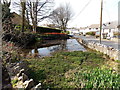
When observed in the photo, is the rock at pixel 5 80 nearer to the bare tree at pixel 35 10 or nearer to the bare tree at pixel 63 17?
the bare tree at pixel 35 10

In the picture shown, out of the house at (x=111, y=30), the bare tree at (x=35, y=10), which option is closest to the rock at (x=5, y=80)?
the bare tree at (x=35, y=10)

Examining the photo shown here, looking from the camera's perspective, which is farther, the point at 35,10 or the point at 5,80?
the point at 35,10

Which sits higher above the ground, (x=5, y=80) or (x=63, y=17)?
(x=63, y=17)

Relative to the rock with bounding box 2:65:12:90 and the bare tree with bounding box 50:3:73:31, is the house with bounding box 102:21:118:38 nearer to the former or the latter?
the bare tree with bounding box 50:3:73:31

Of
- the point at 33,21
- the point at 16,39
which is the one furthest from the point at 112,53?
the point at 33,21

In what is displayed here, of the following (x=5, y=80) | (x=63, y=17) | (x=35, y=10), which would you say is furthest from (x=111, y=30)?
(x=5, y=80)

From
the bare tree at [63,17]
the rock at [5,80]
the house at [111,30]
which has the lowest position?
the rock at [5,80]

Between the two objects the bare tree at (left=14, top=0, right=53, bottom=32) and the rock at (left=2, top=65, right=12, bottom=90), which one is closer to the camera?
the rock at (left=2, top=65, right=12, bottom=90)

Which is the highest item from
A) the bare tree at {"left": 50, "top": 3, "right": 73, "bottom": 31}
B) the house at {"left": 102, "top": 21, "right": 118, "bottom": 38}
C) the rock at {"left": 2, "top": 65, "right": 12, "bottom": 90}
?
the bare tree at {"left": 50, "top": 3, "right": 73, "bottom": 31}

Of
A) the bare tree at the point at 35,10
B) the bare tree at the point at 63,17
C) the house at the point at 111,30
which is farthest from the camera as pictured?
the bare tree at the point at 63,17

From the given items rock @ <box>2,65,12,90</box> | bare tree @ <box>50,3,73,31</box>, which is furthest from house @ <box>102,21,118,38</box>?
rock @ <box>2,65,12,90</box>

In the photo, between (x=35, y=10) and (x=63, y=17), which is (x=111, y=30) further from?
(x=35, y=10)

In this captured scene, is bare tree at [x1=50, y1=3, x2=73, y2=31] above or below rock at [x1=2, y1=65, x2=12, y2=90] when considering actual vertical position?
above

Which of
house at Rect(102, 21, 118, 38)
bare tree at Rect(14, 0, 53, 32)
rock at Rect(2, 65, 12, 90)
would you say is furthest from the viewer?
house at Rect(102, 21, 118, 38)
